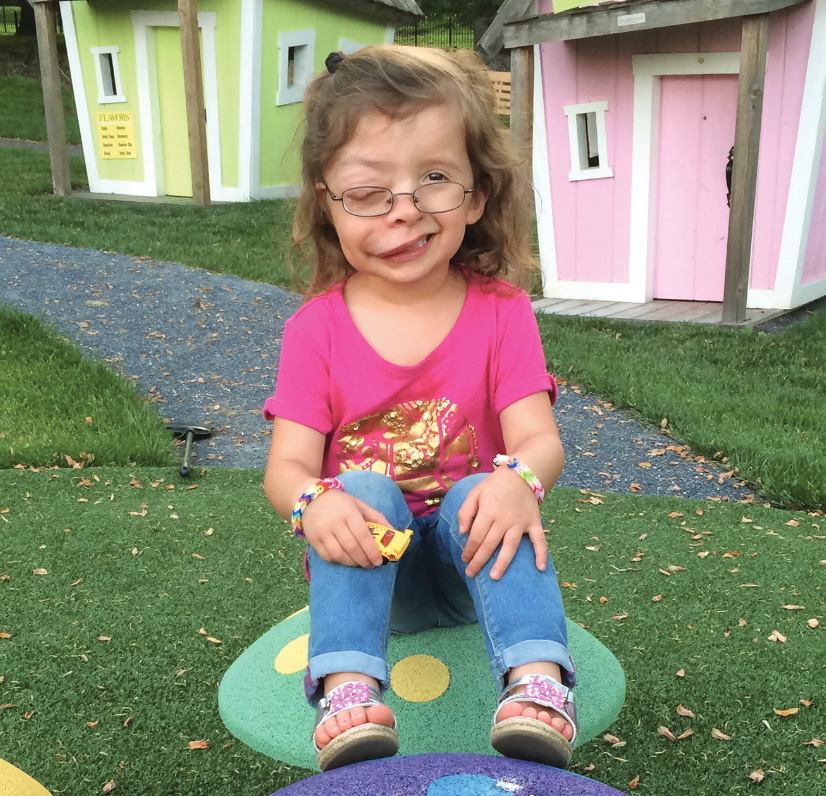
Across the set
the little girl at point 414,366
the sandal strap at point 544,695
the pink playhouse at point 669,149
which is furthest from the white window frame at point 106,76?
the sandal strap at point 544,695

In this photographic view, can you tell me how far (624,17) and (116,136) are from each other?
871 cm

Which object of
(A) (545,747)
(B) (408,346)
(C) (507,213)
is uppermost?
(C) (507,213)

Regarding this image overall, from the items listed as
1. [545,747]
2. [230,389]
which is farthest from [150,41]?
[545,747]

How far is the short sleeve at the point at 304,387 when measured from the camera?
233 centimetres

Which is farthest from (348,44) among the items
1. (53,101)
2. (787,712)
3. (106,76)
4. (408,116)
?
(787,712)

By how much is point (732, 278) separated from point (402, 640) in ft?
20.7

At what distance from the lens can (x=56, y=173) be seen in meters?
13.6

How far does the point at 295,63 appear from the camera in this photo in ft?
46.9

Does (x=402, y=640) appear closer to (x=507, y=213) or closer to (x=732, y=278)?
(x=507, y=213)

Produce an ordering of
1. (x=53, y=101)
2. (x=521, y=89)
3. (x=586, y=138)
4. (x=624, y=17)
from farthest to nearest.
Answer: (x=53, y=101), (x=586, y=138), (x=521, y=89), (x=624, y=17)

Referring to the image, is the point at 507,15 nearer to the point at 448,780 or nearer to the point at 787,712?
the point at 787,712

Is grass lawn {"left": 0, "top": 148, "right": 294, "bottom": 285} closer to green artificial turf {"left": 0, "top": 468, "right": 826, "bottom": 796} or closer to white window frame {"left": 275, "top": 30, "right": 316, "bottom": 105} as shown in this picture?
white window frame {"left": 275, "top": 30, "right": 316, "bottom": 105}

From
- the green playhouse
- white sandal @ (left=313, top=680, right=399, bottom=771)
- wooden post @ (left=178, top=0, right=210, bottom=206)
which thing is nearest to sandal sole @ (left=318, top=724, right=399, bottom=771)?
white sandal @ (left=313, top=680, right=399, bottom=771)

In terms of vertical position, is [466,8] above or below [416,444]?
above
